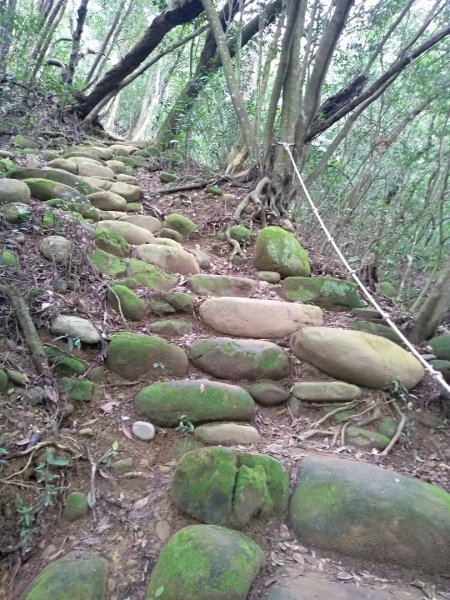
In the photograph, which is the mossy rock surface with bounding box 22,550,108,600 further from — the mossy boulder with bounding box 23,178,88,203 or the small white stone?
the mossy boulder with bounding box 23,178,88,203

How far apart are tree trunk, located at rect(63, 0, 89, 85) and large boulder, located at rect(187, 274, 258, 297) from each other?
8086 mm

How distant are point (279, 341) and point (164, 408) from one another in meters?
1.25

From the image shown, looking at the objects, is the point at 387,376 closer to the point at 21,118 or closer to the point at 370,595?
the point at 370,595

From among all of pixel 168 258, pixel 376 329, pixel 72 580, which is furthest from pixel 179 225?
pixel 72 580

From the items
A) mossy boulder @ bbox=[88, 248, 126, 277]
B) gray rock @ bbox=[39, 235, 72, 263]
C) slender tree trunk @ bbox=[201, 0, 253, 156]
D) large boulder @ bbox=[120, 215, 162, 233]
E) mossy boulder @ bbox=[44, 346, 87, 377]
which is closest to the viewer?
mossy boulder @ bbox=[44, 346, 87, 377]

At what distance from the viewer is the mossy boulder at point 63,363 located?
8.87 feet

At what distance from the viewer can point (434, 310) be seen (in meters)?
3.47

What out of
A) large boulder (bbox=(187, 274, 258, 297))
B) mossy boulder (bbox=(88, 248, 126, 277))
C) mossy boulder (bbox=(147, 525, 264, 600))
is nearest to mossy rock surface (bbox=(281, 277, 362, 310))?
large boulder (bbox=(187, 274, 258, 297))

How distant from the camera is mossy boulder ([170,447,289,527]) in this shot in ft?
6.99

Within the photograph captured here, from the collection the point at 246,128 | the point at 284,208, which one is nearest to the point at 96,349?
the point at 284,208

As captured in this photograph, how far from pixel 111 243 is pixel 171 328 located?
1.21 m

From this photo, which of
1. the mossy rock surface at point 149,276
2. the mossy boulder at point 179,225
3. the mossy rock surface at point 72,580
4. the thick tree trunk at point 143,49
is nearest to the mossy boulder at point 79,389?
the mossy rock surface at point 72,580

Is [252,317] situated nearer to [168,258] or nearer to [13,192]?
[168,258]

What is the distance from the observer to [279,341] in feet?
11.6
